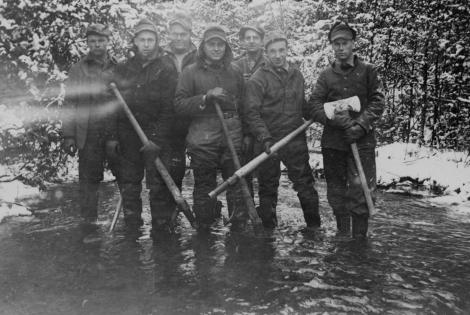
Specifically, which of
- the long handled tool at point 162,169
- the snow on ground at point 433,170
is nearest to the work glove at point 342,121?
the long handled tool at point 162,169

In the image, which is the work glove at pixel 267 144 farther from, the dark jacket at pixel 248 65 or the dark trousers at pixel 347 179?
the dark jacket at pixel 248 65

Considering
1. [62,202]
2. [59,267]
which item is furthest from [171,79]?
[62,202]

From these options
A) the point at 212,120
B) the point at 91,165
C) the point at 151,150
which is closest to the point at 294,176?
the point at 212,120

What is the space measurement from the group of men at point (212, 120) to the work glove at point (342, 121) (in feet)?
0.03

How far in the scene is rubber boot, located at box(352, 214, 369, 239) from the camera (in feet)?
15.5

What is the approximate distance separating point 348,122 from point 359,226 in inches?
45.6

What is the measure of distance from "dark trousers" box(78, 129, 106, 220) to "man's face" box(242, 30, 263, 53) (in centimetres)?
229

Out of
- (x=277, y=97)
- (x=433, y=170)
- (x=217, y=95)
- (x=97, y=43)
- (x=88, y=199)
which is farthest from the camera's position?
(x=433, y=170)

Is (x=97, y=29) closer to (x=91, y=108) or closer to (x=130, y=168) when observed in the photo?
(x=91, y=108)

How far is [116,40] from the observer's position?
755cm

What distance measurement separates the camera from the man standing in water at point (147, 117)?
4.97 m

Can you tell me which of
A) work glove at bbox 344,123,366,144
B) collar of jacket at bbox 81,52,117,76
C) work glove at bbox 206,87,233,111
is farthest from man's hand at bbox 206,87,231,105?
collar of jacket at bbox 81,52,117,76

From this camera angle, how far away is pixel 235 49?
1819 centimetres

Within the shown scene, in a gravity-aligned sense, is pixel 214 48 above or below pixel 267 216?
above
